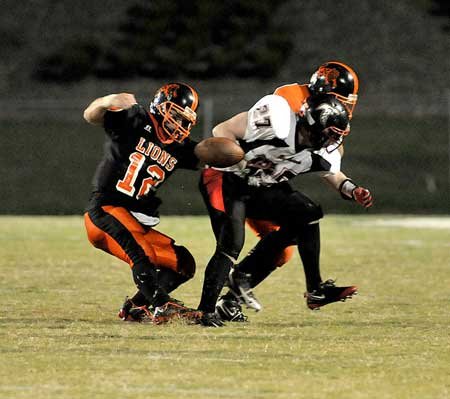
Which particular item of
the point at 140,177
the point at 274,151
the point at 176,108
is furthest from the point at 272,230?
the point at 176,108

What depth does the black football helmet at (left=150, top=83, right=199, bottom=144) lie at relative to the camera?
7117 millimetres

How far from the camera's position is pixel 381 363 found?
574cm

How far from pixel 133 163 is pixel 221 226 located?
24.4 inches

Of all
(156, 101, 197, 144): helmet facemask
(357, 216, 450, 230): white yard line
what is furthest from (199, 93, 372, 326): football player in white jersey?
(357, 216, 450, 230): white yard line

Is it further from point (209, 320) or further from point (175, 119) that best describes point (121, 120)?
point (209, 320)

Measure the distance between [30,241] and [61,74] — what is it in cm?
1533

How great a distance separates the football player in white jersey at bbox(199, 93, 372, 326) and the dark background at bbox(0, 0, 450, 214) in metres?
14.5

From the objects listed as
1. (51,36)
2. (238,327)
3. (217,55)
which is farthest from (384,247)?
(51,36)

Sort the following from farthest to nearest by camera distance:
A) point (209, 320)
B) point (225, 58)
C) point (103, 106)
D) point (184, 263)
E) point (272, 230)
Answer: point (225, 58) < point (272, 230) < point (184, 263) < point (103, 106) < point (209, 320)

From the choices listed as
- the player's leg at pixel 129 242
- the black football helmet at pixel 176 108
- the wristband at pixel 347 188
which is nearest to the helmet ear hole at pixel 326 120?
the wristband at pixel 347 188

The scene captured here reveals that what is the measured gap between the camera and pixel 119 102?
278 inches

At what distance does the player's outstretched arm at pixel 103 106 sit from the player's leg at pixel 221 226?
2.10 ft

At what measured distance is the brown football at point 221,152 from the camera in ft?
22.0

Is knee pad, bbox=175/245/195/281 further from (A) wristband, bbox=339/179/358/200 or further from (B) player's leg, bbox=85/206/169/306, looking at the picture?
(A) wristband, bbox=339/179/358/200
